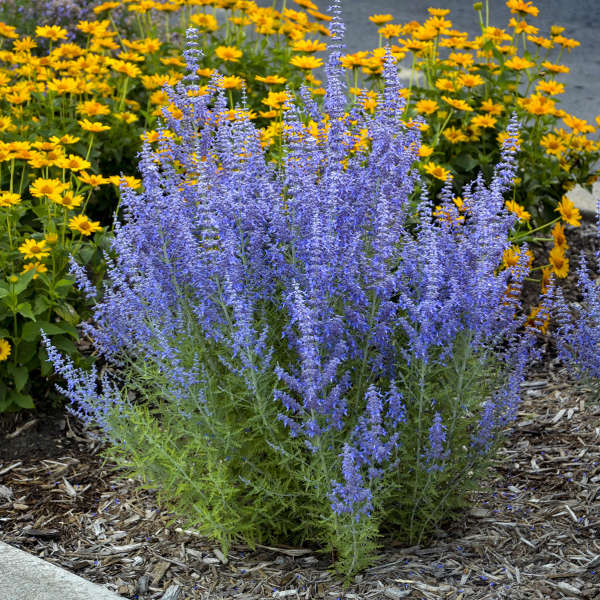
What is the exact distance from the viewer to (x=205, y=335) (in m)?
2.96

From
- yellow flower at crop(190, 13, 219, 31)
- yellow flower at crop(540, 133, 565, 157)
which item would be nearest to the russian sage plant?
yellow flower at crop(540, 133, 565, 157)

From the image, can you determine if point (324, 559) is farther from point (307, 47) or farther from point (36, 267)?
point (307, 47)

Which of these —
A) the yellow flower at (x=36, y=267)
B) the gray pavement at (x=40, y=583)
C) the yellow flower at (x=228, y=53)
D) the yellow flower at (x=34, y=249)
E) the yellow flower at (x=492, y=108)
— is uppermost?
the yellow flower at (x=228, y=53)

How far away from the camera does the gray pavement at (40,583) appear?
2.71m

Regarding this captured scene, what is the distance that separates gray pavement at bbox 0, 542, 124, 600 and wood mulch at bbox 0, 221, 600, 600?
319 millimetres

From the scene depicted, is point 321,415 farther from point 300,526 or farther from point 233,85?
point 233,85

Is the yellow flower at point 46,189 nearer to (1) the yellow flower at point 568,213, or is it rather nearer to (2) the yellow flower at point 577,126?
(1) the yellow flower at point 568,213

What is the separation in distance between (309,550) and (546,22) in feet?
27.5

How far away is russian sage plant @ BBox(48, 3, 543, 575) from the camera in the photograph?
268 cm

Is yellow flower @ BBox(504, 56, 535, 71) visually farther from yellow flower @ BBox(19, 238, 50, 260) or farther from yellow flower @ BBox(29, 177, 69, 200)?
yellow flower @ BBox(19, 238, 50, 260)

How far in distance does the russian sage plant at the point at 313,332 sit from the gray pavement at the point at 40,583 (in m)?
0.40

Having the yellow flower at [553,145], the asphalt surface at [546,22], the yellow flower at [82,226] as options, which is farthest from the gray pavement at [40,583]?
the asphalt surface at [546,22]

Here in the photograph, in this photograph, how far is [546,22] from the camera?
9.95m

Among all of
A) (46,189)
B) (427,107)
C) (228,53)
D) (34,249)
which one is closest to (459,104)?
(427,107)
